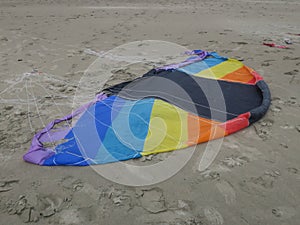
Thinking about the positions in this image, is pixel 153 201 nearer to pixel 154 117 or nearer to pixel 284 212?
pixel 284 212

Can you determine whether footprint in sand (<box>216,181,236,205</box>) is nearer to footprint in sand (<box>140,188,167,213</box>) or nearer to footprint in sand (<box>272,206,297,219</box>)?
footprint in sand (<box>272,206,297,219</box>)

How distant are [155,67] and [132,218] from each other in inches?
86.5

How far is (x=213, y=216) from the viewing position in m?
1.30

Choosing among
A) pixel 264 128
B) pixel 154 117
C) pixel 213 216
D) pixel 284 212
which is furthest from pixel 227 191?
pixel 154 117

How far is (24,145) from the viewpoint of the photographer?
181cm

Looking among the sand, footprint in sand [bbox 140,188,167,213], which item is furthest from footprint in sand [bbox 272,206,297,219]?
footprint in sand [bbox 140,188,167,213]

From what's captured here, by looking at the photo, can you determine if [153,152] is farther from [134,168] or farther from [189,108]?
[189,108]

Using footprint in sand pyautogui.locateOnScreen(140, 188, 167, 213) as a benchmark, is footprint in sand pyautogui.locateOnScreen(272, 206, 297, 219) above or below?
above

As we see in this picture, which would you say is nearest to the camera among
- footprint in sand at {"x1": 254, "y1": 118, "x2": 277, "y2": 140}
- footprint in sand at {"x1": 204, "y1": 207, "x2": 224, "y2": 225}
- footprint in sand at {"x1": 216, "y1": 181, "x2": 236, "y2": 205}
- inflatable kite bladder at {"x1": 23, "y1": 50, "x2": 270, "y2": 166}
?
footprint in sand at {"x1": 204, "y1": 207, "x2": 224, "y2": 225}

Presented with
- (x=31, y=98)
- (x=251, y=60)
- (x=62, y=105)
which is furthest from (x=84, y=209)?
(x=251, y=60)

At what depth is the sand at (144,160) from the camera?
4.34 feet

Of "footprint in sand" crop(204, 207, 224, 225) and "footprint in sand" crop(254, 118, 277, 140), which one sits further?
"footprint in sand" crop(254, 118, 277, 140)

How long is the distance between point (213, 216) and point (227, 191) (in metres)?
0.20

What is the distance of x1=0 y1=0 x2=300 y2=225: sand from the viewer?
132 centimetres
